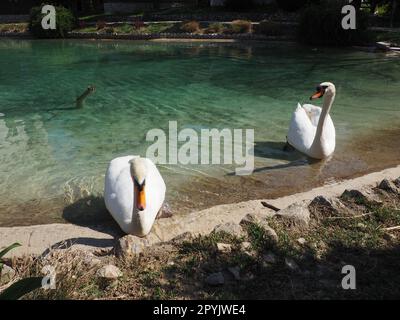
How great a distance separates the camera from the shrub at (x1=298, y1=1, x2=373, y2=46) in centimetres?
2872

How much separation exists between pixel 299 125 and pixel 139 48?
23204 millimetres

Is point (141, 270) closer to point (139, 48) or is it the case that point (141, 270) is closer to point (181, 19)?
point (139, 48)

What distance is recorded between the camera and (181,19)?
41.7m

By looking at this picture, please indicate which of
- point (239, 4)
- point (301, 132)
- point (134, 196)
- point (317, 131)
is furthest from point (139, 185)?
point (239, 4)

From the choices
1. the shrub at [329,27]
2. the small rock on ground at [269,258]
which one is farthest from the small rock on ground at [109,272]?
the shrub at [329,27]

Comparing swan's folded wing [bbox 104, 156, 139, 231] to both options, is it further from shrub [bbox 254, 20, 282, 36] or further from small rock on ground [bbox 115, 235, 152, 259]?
shrub [bbox 254, 20, 282, 36]

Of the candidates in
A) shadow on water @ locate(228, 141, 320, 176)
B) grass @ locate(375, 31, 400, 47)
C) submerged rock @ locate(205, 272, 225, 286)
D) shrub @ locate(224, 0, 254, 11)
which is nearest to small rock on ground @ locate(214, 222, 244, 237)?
submerged rock @ locate(205, 272, 225, 286)

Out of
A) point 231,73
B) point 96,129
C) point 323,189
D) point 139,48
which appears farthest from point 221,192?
point 139,48

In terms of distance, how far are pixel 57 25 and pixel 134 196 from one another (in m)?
35.8

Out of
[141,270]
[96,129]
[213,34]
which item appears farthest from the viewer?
[213,34]

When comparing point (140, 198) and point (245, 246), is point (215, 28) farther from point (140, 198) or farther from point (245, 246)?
point (245, 246)

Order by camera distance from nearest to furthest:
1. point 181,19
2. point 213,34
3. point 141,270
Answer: point 141,270
point 213,34
point 181,19

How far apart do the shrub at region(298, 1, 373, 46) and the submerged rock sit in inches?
1087
